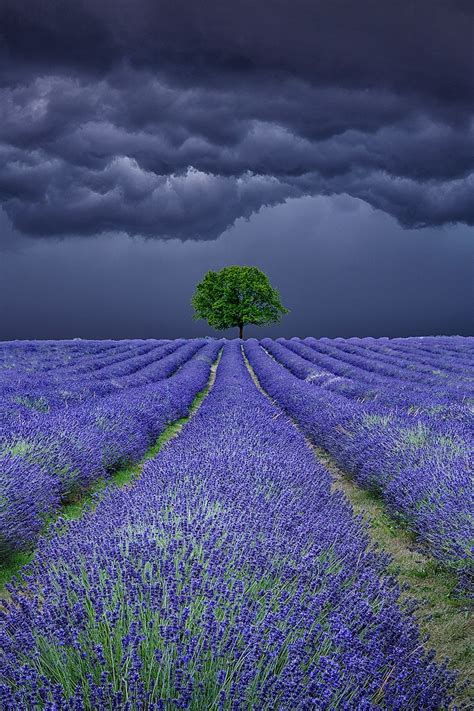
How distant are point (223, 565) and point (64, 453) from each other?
11.4 ft

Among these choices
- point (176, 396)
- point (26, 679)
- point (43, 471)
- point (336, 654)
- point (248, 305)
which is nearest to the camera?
point (26, 679)

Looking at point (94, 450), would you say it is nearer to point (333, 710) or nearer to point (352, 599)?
point (352, 599)

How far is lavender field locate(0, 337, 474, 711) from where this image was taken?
1615 millimetres

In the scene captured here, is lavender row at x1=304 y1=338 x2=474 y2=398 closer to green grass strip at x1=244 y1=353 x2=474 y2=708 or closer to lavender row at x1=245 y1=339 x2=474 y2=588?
lavender row at x1=245 y1=339 x2=474 y2=588

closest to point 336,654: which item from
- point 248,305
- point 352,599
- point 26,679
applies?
point 352,599

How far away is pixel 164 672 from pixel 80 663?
0.33m

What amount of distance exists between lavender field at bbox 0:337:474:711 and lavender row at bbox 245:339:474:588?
21mm

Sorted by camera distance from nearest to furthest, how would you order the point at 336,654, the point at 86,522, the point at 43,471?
the point at 336,654, the point at 86,522, the point at 43,471

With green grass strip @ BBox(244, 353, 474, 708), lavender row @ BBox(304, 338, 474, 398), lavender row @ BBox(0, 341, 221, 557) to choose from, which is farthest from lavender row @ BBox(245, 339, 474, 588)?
lavender row @ BBox(304, 338, 474, 398)

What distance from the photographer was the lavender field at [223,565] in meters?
1.62

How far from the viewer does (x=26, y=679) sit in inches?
58.2

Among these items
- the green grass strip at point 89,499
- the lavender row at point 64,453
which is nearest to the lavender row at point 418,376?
the green grass strip at point 89,499

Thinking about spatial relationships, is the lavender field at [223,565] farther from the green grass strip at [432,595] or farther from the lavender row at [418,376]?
the lavender row at [418,376]

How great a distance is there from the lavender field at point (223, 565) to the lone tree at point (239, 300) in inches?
1206
